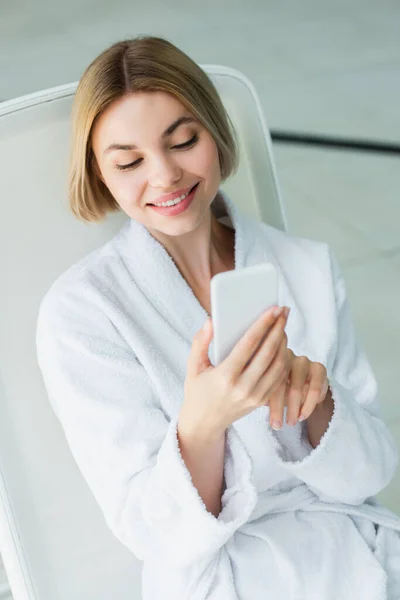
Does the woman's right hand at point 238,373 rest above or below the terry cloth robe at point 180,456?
above

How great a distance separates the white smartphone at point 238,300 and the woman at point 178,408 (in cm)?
12

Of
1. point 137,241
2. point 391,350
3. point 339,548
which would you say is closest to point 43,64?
point 391,350

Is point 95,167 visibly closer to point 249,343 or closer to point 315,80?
point 249,343

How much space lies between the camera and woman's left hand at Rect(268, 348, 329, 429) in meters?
1.08

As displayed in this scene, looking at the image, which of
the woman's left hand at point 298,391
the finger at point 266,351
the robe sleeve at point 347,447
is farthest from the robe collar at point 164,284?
the finger at point 266,351

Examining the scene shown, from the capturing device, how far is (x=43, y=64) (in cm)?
430

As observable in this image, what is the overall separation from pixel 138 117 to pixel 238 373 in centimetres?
37

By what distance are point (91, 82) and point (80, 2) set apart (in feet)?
13.7

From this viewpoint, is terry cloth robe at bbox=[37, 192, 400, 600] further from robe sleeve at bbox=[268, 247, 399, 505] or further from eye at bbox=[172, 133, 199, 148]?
eye at bbox=[172, 133, 199, 148]

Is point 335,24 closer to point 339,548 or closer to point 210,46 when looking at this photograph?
point 210,46

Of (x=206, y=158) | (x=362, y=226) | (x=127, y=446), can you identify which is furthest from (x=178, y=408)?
(x=362, y=226)

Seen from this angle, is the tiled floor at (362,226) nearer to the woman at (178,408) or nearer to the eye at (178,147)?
the woman at (178,408)

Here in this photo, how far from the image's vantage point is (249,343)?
0.94m

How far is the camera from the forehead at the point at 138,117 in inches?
45.4
